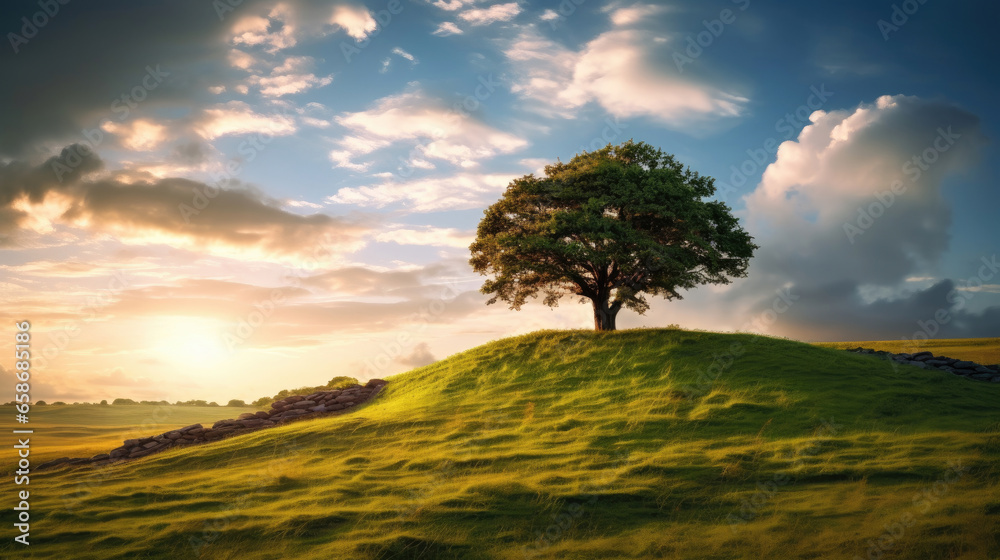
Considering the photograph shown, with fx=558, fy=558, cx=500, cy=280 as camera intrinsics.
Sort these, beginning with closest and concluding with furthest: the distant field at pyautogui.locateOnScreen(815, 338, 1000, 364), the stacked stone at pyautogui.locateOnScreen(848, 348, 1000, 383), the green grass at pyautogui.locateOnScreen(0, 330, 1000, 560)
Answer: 1. the green grass at pyautogui.locateOnScreen(0, 330, 1000, 560)
2. the stacked stone at pyautogui.locateOnScreen(848, 348, 1000, 383)
3. the distant field at pyautogui.locateOnScreen(815, 338, 1000, 364)

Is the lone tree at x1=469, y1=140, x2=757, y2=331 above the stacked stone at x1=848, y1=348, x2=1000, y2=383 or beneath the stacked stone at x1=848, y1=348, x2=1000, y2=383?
above

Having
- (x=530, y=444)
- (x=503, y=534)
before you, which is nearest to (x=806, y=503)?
(x=503, y=534)

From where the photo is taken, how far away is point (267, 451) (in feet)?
82.2

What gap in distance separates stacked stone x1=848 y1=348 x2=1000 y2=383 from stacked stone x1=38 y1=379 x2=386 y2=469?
111 feet

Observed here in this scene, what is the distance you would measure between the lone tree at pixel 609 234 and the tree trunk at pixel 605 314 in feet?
0.24

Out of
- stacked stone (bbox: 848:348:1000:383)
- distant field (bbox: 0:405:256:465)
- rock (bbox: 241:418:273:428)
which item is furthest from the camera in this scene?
rock (bbox: 241:418:273:428)

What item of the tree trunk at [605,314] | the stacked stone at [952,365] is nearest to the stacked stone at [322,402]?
the tree trunk at [605,314]

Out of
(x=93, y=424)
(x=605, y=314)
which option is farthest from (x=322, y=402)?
(x=605, y=314)

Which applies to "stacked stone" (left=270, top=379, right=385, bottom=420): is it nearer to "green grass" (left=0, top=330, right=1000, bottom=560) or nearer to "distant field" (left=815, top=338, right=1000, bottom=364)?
"green grass" (left=0, top=330, right=1000, bottom=560)

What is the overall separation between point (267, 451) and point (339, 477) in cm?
697

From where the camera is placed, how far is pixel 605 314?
4066 cm

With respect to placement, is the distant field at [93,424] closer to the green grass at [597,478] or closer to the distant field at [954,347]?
the green grass at [597,478]

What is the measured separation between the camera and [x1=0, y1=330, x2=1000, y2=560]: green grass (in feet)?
45.2

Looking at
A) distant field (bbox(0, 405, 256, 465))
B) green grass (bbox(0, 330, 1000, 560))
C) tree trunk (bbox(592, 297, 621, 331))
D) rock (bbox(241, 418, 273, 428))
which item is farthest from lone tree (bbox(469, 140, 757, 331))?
distant field (bbox(0, 405, 256, 465))
